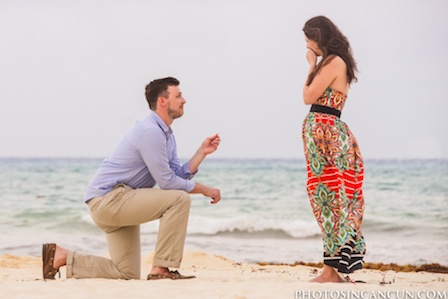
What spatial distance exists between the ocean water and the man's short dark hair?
547 centimetres

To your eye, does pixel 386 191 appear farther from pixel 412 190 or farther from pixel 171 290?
pixel 171 290

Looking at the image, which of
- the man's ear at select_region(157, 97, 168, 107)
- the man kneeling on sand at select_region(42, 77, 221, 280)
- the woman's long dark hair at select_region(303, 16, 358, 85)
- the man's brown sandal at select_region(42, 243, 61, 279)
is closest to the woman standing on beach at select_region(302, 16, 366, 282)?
the woman's long dark hair at select_region(303, 16, 358, 85)

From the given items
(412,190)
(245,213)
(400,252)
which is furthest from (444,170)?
(400,252)

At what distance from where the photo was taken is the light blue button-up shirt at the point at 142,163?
497 cm

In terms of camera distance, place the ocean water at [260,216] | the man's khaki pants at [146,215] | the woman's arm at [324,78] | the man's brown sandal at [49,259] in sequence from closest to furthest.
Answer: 1. the woman's arm at [324,78]
2. the man's khaki pants at [146,215]
3. the man's brown sandal at [49,259]
4. the ocean water at [260,216]

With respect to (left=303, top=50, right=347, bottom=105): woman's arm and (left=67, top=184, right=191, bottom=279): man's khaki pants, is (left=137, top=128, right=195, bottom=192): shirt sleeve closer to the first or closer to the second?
(left=67, top=184, right=191, bottom=279): man's khaki pants

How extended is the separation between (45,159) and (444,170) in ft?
59.2

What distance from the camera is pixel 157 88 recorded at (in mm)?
5137

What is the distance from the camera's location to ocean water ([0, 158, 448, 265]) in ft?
37.9

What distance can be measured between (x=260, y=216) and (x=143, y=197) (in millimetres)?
11575

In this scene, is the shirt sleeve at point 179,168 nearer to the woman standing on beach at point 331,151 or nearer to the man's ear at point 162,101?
the man's ear at point 162,101

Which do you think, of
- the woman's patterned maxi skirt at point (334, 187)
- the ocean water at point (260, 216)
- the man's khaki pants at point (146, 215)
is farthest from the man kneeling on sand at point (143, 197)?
→ the ocean water at point (260, 216)

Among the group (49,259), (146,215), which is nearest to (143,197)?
(146,215)

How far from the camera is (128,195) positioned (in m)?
4.98
